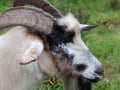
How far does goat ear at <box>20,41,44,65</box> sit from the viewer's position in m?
4.52

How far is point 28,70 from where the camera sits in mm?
4809

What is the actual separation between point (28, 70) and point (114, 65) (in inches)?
119

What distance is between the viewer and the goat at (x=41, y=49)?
4.80 meters

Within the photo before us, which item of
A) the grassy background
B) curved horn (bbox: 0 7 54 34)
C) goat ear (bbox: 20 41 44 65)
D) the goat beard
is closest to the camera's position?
goat ear (bbox: 20 41 44 65)

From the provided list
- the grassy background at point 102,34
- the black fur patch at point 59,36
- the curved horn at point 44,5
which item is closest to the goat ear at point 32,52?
the black fur patch at point 59,36

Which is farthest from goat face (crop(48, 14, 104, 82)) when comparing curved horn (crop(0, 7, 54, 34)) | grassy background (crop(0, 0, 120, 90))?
grassy background (crop(0, 0, 120, 90))

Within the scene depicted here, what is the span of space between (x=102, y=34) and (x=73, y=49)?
13.9 feet

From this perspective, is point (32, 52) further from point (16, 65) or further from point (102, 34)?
point (102, 34)

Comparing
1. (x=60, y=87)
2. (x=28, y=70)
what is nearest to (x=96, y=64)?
(x=28, y=70)

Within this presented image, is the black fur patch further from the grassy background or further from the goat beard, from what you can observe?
the grassy background

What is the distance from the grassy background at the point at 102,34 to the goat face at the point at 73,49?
1679 mm

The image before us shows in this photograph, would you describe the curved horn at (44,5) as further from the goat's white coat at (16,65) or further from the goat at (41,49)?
the goat's white coat at (16,65)

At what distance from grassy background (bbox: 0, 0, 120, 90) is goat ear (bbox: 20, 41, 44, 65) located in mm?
1859

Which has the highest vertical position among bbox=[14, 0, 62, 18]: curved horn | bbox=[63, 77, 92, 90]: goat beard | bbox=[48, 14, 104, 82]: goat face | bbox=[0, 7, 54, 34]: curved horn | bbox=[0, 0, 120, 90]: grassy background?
bbox=[0, 0, 120, 90]: grassy background
